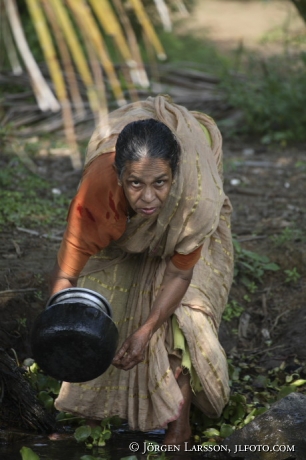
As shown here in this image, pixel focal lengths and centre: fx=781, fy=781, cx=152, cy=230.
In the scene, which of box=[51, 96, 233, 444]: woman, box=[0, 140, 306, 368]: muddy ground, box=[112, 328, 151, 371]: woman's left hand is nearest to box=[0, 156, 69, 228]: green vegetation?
box=[0, 140, 306, 368]: muddy ground

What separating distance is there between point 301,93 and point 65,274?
5.17 metres

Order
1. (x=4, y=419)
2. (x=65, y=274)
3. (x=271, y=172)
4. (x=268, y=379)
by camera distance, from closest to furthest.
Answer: (x=65, y=274) < (x=4, y=419) < (x=268, y=379) < (x=271, y=172)

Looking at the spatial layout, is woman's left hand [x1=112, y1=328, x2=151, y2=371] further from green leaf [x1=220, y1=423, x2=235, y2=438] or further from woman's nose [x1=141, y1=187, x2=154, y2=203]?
green leaf [x1=220, y1=423, x2=235, y2=438]

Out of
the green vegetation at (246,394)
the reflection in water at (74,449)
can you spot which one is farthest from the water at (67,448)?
the green vegetation at (246,394)

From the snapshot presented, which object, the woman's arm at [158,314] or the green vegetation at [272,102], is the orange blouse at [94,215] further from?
the green vegetation at [272,102]

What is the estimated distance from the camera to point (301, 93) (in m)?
7.72

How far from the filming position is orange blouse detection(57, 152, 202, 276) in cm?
304

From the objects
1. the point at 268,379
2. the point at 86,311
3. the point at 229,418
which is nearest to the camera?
the point at 86,311

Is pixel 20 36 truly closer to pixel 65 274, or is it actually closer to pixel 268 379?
→ pixel 65 274

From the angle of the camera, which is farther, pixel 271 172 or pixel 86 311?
pixel 271 172

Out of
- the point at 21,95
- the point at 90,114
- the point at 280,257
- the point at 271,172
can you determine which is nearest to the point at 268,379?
the point at 280,257

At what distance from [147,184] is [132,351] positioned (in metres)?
0.72

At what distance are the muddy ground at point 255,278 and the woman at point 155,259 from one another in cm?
87

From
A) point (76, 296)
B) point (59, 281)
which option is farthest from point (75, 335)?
point (59, 281)
